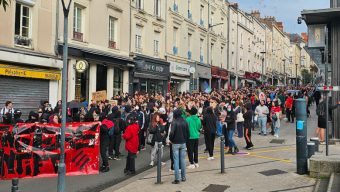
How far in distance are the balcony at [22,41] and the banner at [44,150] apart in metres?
7.80

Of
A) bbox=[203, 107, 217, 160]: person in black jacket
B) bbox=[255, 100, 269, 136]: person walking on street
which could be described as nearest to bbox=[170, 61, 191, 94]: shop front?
bbox=[255, 100, 269, 136]: person walking on street

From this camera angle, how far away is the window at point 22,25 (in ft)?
54.6

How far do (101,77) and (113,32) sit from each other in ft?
9.43

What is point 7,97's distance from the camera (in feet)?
53.1

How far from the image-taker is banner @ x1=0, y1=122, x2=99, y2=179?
9.38m

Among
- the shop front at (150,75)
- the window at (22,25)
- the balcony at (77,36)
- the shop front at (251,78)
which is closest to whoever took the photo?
the window at (22,25)

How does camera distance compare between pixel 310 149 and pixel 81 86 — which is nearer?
pixel 310 149

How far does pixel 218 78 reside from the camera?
4128 cm

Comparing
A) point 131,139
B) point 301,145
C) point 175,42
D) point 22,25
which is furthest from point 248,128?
point 175,42

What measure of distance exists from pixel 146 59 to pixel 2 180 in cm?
1754

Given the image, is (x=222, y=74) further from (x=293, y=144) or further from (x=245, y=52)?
(x=293, y=144)

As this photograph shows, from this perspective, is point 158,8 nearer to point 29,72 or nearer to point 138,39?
point 138,39

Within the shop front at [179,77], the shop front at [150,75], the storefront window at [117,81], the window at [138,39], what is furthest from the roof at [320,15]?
the shop front at [179,77]

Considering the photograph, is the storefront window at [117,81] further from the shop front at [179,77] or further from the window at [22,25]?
the window at [22,25]
